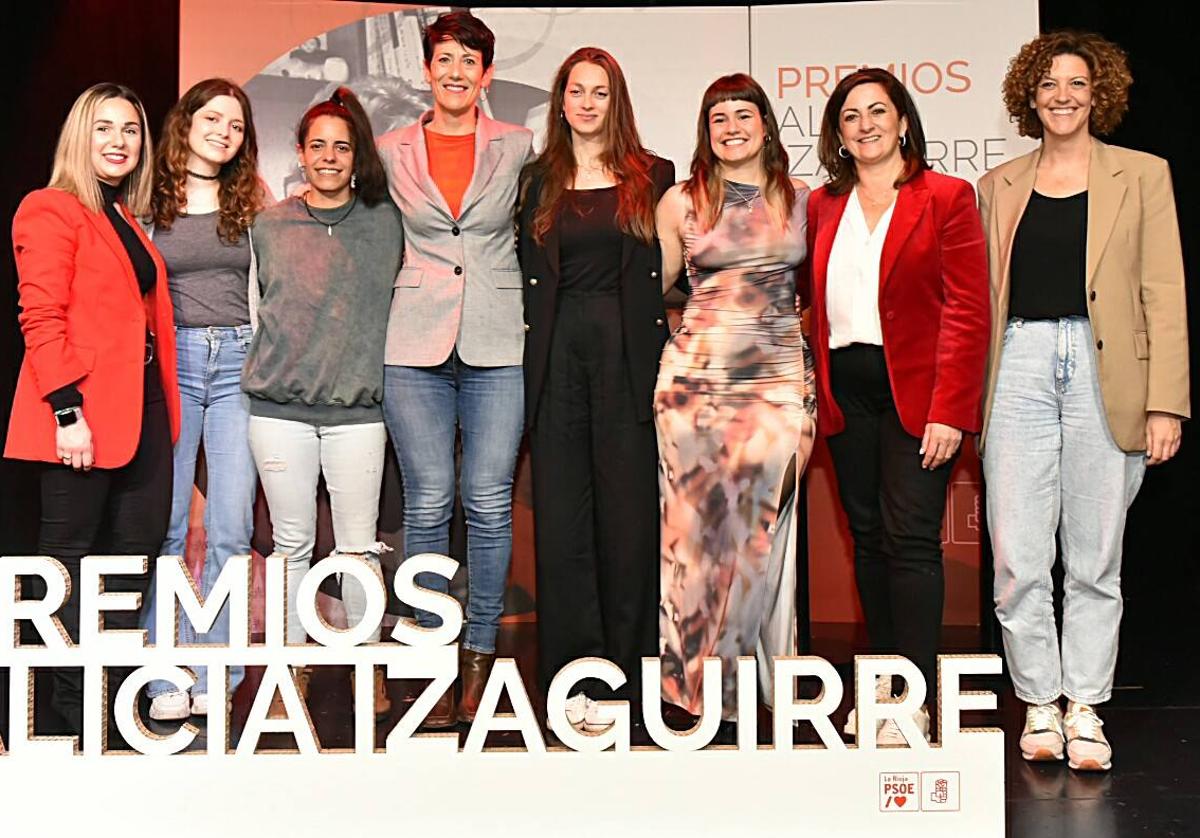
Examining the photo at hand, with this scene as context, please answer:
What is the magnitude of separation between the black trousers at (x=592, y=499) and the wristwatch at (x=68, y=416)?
3.62ft

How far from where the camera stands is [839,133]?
313cm

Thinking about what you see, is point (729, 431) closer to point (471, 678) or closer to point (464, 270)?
point (464, 270)

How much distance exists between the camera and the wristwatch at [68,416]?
3021 mm

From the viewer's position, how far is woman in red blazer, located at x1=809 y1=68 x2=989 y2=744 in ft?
9.82

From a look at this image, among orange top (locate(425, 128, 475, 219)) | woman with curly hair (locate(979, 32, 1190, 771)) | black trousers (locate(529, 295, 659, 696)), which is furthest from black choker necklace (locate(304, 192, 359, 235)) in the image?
woman with curly hair (locate(979, 32, 1190, 771))

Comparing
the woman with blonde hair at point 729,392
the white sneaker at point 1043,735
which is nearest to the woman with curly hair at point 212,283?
the woman with blonde hair at point 729,392

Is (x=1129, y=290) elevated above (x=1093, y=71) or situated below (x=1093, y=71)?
below

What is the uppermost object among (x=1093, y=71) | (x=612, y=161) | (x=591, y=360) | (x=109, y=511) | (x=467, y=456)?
(x=1093, y=71)

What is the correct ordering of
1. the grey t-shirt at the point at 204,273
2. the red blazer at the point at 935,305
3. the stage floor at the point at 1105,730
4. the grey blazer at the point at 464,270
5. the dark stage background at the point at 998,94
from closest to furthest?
the stage floor at the point at 1105,730 → the red blazer at the point at 935,305 → the grey blazer at the point at 464,270 → the grey t-shirt at the point at 204,273 → the dark stage background at the point at 998,94

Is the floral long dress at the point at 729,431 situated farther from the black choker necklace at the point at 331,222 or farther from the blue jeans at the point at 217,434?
the blue jeans at the point at 217,434

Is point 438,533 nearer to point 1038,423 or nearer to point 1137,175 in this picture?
point 1038,423

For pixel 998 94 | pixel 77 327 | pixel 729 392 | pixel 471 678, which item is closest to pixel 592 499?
pixel 729 392

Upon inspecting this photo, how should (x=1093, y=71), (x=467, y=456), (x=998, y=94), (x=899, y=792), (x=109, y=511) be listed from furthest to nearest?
(x=998, y=94) → (x=467, y=456) → (x=109, y=511) → (x=1093, y=71) → (x=899, y=792)

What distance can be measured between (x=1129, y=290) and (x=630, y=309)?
1.21 meters
